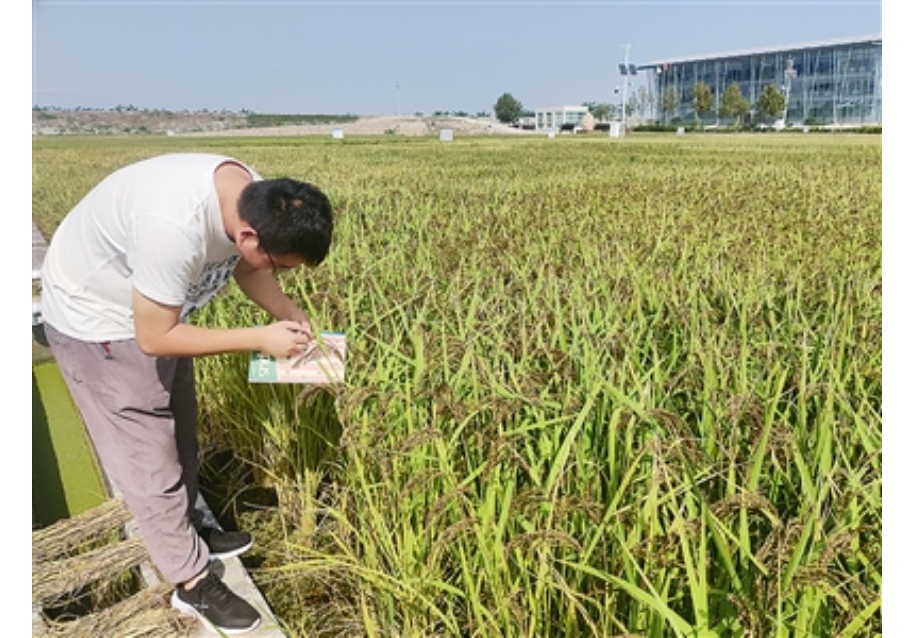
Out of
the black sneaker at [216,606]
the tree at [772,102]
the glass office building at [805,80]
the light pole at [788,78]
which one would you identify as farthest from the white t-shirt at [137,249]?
the light pole at [788,78]

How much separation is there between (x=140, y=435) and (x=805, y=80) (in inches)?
2269

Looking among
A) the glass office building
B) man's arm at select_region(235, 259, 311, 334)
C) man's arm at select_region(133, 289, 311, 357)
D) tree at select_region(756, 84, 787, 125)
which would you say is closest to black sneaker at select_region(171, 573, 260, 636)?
man's arm at select_region(133, 289, 311, 357)

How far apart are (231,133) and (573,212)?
36867 millimetres

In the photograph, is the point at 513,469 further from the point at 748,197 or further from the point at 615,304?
the point at 748,197

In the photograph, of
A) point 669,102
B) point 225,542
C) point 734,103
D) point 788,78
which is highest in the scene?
point 788,78

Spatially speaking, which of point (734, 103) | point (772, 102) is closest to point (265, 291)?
point (772, 102)

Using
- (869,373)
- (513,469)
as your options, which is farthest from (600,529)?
(869,373)

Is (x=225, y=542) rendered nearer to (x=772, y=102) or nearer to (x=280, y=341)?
(x=280, y=341)

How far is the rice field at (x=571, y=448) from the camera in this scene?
3.95 ft

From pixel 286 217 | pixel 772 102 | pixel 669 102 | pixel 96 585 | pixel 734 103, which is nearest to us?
pixel 286 217

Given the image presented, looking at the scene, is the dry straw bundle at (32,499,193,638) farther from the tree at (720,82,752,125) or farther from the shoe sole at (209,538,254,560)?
the tree at (720,82,752,125)

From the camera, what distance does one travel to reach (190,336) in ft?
5.23

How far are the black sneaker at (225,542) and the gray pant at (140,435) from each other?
0.63 feet
